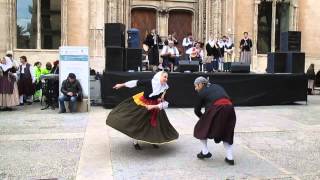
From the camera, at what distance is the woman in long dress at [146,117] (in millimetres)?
7613

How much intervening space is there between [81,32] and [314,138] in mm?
12922

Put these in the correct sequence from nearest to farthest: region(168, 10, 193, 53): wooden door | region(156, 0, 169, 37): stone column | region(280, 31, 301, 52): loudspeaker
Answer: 1. region(280, 31, 301, 52): loudspeaker
2. region(156, 0, 169, 37): stone column
3. region(168, 10, 193, 53): wooden door

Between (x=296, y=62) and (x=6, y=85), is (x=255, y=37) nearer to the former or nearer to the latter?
(x=296, y=62)

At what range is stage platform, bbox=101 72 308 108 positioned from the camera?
45.5ft

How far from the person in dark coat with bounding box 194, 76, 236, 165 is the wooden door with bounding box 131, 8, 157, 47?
1531 centimetres

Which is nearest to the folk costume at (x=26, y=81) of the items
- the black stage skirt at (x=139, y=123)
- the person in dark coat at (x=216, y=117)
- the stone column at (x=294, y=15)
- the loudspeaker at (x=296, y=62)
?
the black stage skirt at (x=139, y=123)

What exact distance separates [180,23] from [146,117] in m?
15.8

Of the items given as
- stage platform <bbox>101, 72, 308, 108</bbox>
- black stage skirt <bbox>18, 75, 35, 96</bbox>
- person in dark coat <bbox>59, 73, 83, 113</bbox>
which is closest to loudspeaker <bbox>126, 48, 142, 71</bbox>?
stage platform <bbox>101, 72, 308, 108</bbox>

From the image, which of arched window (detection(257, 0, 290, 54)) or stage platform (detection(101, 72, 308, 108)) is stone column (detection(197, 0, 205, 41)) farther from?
stage platform (detection(101, 72, 308, 108))

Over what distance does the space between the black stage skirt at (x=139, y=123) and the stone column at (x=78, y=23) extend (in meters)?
12.5

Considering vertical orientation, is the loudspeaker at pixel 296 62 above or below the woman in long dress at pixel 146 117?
above

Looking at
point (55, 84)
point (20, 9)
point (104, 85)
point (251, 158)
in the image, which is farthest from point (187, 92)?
point (20, 9)

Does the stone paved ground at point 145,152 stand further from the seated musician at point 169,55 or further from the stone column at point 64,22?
the stone column at point 64,22

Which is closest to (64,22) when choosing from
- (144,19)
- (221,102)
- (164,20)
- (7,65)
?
(144,19)
